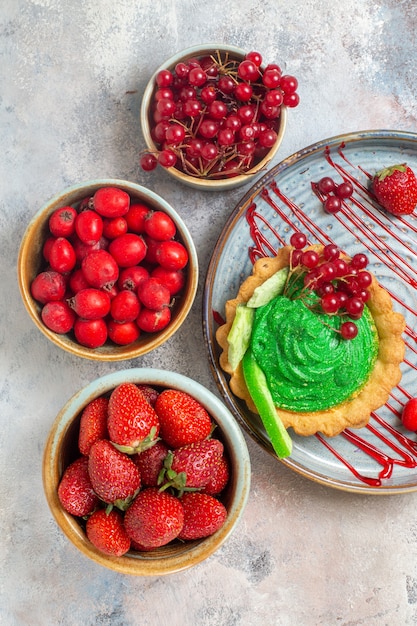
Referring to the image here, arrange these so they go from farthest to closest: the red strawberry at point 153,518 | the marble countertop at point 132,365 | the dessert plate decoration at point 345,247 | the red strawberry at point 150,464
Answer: the marble countertop at point 132,365, the dessert plate decoration at point 345,247, the red strawberry at point 150,464, the red strawberry at point 153,518

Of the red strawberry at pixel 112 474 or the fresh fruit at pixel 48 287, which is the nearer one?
the red strawberry at pixel 112 474

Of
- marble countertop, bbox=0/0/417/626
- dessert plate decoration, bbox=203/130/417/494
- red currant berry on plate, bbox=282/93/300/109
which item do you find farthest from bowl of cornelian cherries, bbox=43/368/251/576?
red currant berry on plate, bbox=282/93/300/109

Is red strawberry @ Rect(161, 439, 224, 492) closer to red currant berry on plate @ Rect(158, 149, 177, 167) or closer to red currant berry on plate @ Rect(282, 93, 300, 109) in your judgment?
red currant berry on plate @ Rect(158, 149, 177, 167)

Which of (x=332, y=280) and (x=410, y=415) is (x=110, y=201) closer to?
(x=332, y=280)

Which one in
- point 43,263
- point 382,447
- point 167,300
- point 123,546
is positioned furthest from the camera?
point 382,447

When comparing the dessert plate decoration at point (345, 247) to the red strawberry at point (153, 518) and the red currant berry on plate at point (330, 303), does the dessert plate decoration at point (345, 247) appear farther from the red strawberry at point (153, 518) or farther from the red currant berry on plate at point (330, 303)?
the red strawberry at point (153, 518)

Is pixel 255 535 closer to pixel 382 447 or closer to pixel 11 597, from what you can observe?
pixel 382 447

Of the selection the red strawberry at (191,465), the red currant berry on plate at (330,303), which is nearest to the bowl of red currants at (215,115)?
the red currant berry on plate at (330,303)

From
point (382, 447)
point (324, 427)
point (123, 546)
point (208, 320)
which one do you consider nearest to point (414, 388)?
point (382, 447)
